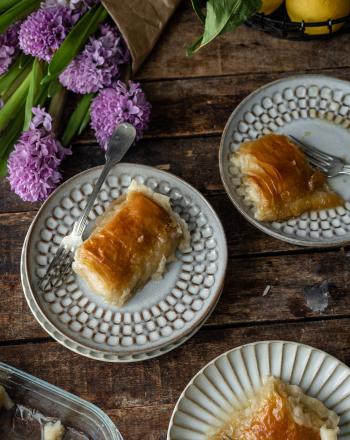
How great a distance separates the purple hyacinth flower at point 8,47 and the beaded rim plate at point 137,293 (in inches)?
14.5

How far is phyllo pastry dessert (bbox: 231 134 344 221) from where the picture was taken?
5.35ft

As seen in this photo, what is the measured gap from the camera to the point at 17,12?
1.72m

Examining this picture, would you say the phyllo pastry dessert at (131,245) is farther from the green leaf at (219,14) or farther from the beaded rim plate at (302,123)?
the green leaf at (219,14)

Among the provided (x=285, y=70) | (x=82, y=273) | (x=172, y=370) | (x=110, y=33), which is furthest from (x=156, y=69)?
(x=172, y=370)

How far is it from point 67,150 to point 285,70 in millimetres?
613

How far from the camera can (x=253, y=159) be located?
1.65m

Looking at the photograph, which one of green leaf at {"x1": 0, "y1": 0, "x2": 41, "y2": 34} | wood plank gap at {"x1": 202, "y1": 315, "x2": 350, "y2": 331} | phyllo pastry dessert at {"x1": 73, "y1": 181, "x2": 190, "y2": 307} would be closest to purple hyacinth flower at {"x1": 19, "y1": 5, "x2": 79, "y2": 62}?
green leaf at {"x1": 0, "y1": 0, "x2": 41, "y2": 34}

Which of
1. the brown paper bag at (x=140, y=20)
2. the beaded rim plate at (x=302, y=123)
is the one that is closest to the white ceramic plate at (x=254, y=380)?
the beaded rim plate at (x=302, y=123)

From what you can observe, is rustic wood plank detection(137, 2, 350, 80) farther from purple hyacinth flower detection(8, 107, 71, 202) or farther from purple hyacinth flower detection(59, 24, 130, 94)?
purple hyacinth flower detection(8, 107, 71, 202)

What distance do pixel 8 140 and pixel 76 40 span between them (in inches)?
11.3

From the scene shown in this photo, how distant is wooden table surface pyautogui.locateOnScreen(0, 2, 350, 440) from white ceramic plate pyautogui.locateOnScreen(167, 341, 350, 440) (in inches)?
4.0

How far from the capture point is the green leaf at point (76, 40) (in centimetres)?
167

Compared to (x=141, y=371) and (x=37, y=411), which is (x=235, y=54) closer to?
(x=141, y=371)

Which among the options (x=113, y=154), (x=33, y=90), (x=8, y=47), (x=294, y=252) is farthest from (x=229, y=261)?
(x=8, y=47)
